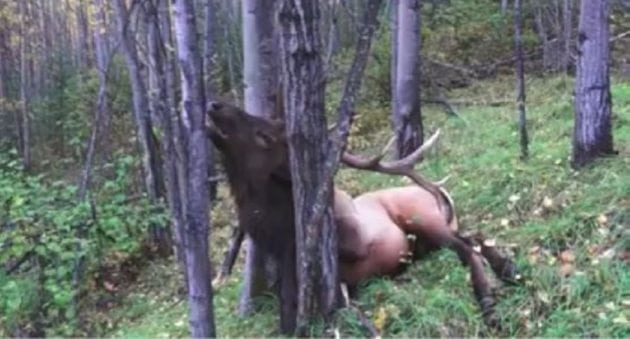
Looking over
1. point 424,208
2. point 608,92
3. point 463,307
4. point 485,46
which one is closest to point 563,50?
point 485,46

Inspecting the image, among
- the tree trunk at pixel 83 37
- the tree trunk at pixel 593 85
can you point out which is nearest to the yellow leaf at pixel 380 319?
the tree trunk at pixel 593 85

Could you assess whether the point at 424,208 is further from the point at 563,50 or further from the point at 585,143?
the point at 563,50

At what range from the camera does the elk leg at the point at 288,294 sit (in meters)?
5.28

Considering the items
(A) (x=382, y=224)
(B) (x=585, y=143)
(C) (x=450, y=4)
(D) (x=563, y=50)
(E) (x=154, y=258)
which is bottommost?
(E) (x=154, y=258)

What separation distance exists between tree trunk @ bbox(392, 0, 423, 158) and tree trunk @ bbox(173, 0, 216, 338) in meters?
5.47

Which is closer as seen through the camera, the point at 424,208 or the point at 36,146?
the point at 424,208

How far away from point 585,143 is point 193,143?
3754mm

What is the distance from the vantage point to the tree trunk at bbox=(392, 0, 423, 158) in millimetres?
9734

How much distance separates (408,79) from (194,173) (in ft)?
19.2

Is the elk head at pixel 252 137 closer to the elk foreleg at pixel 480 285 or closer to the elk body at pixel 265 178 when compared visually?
the elk body at pixel 265 178

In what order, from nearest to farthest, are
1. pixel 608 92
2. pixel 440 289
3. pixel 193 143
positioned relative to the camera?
1. pixel 193 143
2. pixel 440 289
3. pixel 608 92

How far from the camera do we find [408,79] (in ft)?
32.7

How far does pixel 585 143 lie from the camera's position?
688cm

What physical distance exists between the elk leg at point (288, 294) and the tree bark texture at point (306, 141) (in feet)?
0.63
